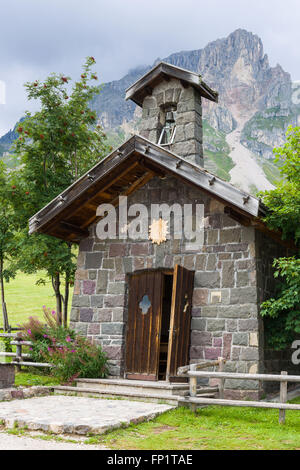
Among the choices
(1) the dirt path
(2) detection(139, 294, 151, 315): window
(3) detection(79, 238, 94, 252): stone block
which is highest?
(1) the dirt path

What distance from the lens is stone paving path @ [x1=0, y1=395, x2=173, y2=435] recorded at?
6414 millimetres

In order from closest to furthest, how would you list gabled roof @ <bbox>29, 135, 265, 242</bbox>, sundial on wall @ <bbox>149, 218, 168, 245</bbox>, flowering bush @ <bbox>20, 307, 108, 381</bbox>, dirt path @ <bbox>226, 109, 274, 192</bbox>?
gabled roof @ <bbox>29, 135, 265, 242</bbox>
flowering bush @ <bbox>20, 307, 108, 381</bbox>
sundial on wall @ <bbox>149, 218, 168, 245</bbox>
dirt path @ <bbox>226, 109, 274, 192</bbox>

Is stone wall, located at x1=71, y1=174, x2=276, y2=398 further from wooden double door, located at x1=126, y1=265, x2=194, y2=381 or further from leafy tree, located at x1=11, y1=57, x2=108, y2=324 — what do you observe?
leafy tree, located at x1=11, y1=57, x2=108, y2=324

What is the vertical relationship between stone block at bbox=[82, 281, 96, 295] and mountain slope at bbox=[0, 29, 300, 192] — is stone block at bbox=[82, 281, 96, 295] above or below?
below

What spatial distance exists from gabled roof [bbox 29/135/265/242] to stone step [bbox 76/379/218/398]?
3.31m

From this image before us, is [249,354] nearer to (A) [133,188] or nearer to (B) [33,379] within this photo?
(A) [133,188]

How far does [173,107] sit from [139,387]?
6.62 metres

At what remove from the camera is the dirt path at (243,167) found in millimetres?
116000

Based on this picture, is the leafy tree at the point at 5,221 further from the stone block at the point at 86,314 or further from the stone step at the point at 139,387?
the stone step at the point at 139,387

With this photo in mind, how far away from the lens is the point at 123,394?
9.01m

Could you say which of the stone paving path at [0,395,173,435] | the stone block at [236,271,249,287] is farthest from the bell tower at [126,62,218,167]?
the stone paving path at [0,395,173,435]

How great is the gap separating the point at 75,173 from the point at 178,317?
28.0ft

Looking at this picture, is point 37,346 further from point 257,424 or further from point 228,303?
point 257,424

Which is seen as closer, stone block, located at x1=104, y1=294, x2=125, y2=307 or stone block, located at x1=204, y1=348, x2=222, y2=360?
stone block, located at x1=204, y1=348, x2=222, y2=360
